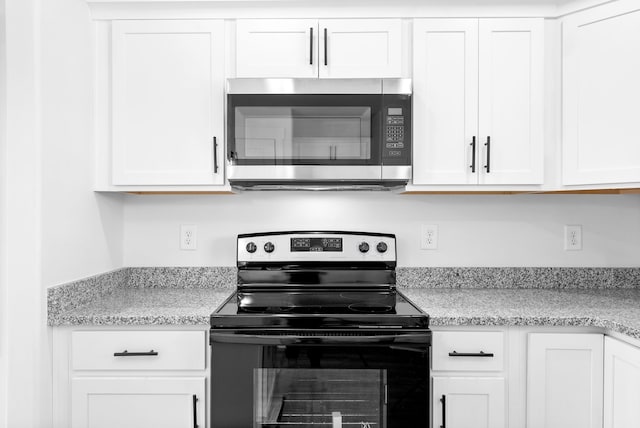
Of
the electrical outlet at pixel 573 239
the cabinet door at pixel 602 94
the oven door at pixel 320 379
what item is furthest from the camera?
the electrical outlet at pixel 573 239

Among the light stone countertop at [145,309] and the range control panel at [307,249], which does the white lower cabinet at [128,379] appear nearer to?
the light stone countertop at [145,309]

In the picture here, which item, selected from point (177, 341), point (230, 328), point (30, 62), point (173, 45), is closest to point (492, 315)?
point (230, 328)

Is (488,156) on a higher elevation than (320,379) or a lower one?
higher

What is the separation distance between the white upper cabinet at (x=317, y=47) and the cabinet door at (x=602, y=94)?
711mm

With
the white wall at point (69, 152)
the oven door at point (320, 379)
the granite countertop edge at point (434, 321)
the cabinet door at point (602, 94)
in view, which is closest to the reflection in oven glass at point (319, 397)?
the oven door at point (320, 379)

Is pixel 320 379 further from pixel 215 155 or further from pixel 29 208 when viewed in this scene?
pixel 29 208

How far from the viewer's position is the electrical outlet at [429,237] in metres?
2.25

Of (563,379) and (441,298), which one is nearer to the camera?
(563,379)

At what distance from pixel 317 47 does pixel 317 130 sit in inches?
13.7

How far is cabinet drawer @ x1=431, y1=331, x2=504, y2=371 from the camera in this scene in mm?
1621

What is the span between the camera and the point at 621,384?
151cm

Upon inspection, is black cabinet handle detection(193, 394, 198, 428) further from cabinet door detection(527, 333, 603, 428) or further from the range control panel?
cabinet door detection(527, 333, 603, 428)

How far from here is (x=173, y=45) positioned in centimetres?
194

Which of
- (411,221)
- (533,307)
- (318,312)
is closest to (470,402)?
(533,307)
